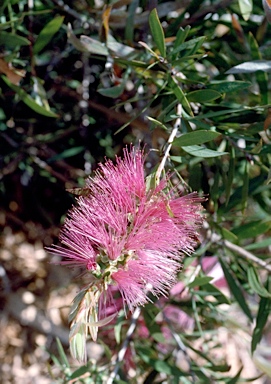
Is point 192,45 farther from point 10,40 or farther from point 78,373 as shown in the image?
point 78,373

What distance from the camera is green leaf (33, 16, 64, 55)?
816mm

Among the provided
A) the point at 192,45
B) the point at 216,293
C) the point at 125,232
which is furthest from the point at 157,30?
the point at 216,293

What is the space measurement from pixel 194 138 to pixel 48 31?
1.15ft

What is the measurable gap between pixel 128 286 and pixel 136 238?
0.06 metres

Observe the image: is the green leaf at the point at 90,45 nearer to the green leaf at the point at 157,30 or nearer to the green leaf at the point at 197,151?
the green leaf at the point at 157,30

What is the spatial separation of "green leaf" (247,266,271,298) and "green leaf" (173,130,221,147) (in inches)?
10.9

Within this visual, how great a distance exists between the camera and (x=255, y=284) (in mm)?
793

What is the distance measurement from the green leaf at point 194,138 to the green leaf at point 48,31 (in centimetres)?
32

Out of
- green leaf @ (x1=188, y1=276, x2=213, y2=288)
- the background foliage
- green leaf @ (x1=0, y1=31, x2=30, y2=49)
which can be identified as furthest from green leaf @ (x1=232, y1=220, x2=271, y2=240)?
green leaf @ (x1=0, y1=31, x2=30, y2=49)

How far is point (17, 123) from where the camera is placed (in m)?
1.06

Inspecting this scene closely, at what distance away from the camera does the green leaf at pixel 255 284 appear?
0.78 metres

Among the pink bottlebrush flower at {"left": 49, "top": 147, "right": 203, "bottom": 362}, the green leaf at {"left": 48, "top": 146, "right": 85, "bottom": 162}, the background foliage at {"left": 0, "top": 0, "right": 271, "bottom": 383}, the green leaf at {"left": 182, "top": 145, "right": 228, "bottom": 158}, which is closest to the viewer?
the pink bottlebrush flower at {"left": 49, "top": 147, "right": 203, "bottom": 362}

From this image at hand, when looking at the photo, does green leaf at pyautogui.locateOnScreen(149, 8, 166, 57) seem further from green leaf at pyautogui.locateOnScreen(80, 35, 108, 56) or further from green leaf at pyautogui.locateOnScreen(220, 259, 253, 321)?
green leaf at pyautogui.locateOnScreen(220, 259, 253, 321)

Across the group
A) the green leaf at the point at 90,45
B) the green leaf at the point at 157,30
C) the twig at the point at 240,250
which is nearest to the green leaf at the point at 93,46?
the green leaf at the point at 90,45
